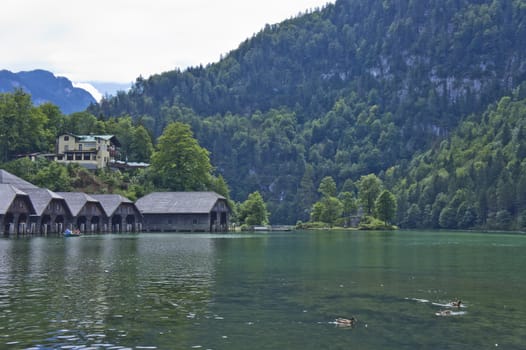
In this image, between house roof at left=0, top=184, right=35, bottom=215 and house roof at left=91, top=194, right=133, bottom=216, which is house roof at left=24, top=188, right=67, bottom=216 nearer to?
house roof at left=0, top=184, right=35, bottom=215

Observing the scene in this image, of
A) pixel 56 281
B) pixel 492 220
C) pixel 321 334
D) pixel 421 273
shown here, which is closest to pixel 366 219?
pixel 492 220

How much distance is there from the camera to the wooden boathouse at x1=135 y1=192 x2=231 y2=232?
140000 mm

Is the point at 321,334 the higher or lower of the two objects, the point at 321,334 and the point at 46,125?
the lower

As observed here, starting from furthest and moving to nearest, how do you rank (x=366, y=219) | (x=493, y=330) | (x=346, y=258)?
(x=366, y=219) < (x=346, y=258) < (x=493, y=330)

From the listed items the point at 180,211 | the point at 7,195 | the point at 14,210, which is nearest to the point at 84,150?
the point at 180,211

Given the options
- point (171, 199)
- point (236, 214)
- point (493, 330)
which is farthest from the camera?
point (236, 214)

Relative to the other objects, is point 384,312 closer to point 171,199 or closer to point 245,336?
point 245,336

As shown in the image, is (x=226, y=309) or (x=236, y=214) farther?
(x=236, y=214)

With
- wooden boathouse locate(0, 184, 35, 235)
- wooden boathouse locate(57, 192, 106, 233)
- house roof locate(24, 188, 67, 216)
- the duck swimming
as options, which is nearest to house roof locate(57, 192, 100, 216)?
wooden boathouse locate(57, 192, 106, 233)

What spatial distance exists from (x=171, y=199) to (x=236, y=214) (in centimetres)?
3345

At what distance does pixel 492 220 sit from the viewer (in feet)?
628

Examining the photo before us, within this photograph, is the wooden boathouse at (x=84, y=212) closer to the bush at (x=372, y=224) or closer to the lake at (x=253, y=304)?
the lake at (x=253, y=304)

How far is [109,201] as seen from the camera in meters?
134

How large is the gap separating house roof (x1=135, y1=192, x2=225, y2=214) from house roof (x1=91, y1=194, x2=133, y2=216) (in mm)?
7153
